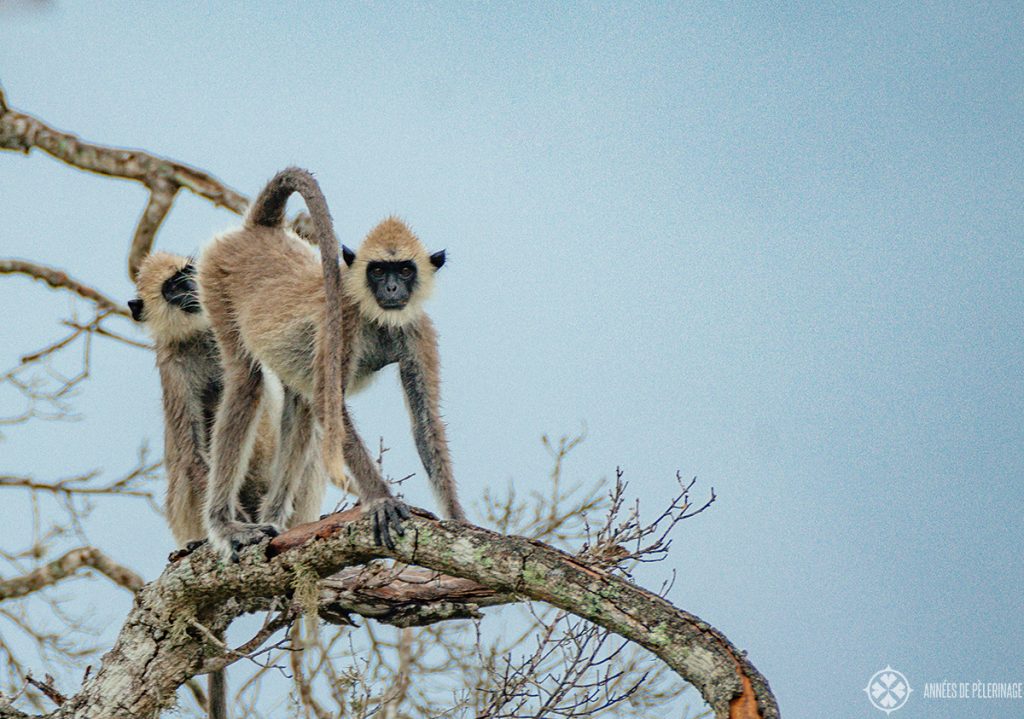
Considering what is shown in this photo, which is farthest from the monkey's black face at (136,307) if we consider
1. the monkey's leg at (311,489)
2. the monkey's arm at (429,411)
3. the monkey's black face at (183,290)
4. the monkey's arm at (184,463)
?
the monkey's arm at (429,411)

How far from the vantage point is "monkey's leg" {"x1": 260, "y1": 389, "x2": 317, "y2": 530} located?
6836 mm

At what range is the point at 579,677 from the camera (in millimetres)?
5387

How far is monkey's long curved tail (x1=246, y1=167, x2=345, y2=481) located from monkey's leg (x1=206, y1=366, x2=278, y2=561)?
724 mm

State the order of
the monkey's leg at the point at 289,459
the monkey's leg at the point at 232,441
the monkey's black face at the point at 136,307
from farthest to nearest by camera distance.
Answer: the monkey's black face at the point at 136,307
the monkey's leg at the point at 289,459
the monkey's leg at the point at 232,441

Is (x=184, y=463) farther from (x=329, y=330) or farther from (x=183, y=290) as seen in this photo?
(x=329, y=330)

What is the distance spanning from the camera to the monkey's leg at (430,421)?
20.1 ft

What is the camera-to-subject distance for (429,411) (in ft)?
20.9

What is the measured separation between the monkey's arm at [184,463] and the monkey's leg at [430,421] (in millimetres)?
1421

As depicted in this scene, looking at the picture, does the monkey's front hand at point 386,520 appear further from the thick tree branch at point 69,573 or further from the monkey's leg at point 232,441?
the thick tree branch at point 69,573

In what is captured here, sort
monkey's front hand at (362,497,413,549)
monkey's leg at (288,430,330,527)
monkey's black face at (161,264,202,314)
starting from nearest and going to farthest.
→ monkey's front hand at (362,497,413,549)
monkey's leg at (288,430,330,527)
monkey's black face at (161,264,202,314)

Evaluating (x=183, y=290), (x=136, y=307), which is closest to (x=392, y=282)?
(x=183, y=290)

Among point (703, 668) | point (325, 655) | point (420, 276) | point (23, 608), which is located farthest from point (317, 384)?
point (23, 608)

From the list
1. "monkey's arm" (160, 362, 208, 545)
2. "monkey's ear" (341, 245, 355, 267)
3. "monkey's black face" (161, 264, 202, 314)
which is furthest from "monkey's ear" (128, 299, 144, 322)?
"monkey's ear" (341, 245, 355, 267)

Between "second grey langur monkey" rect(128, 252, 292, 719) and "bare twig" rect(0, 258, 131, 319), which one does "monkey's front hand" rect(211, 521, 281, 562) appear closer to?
"second grey langur monkey" rect(128, 252, 292, 719)
